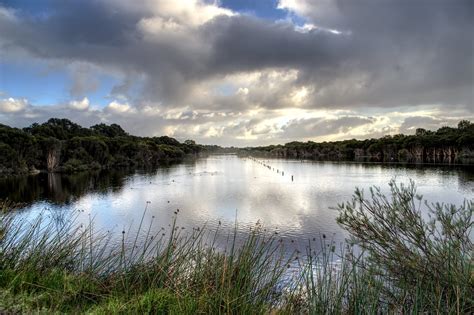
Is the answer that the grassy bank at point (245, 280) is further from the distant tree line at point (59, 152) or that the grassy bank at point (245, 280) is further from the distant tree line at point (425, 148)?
the distant tree line at point (425, 148)

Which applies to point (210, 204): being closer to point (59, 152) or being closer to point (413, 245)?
point (413, 245)

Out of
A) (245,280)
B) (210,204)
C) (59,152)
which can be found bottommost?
(210,204)

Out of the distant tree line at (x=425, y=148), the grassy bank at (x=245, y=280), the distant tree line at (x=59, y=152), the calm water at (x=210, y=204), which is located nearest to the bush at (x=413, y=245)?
the grassy bank at (x=245, y=280)

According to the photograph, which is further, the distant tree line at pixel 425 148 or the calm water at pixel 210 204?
the distant tree line at pixel 425 148

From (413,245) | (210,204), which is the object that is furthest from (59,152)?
(413,245)

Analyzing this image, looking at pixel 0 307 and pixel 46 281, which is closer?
pixel 0 307

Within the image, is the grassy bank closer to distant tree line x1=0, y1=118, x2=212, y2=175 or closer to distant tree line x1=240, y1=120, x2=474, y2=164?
distant tree line x1=0, y1=118, x2=212, y2=175

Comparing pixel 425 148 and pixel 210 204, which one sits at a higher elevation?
pixel 425 148

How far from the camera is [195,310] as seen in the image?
12.6 feet

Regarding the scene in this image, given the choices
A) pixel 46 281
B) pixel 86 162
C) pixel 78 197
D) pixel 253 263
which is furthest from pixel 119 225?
pixel 86 162

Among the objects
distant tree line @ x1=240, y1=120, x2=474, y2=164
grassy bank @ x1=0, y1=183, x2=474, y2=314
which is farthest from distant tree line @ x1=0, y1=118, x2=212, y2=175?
distant tree line @ x1=240, y1=120, x2=474, y2=164

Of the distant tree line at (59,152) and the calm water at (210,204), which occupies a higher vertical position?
the distant tree line at (59,152)

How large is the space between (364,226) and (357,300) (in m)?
3.36

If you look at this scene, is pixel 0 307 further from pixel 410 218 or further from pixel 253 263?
pixel 410 218
